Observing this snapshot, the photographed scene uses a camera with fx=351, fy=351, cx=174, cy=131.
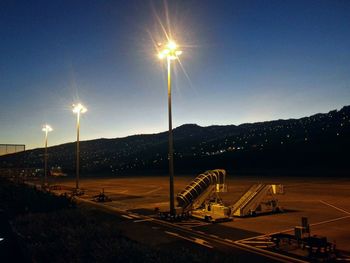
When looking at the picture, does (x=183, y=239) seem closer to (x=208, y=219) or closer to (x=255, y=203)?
(x=208, y=219)

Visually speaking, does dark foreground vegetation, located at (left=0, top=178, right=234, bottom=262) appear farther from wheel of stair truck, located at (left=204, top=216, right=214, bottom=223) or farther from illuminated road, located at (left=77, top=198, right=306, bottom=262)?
wheel of stair truck, located at (left=204, top=216, right=214, bottom=223)

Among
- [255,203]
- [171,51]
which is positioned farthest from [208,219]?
[171,51]

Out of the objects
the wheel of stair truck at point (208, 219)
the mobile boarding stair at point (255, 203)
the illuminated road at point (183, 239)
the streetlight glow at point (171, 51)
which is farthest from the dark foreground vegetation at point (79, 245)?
the streetlight glow at point (171, 51)

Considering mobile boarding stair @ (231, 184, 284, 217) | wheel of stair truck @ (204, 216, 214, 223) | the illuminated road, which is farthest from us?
mobile boarding stair @ (231, 184, 284, 217)

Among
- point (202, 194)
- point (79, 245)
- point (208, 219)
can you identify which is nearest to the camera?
point (79, 245)

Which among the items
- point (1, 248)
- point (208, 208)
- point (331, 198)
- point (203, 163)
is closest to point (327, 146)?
point (203, 163)

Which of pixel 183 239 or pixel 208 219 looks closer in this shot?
pixel 183 239

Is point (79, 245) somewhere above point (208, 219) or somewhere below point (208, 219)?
above

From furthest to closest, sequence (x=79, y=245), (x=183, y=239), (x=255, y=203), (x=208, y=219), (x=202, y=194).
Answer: (x=202, y=194) < (x=255, y=203) < (x=208, y=219) < (x=183, y=239) < (x=79, y=245)

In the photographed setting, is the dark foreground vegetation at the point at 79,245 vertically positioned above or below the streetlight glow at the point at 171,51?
below

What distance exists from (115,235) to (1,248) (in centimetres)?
535

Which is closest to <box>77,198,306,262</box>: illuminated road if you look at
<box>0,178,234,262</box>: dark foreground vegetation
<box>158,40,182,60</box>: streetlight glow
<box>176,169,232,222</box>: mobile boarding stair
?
<box>0,178,234,262</box>: dark foreground vegetation

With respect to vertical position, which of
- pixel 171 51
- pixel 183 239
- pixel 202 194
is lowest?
pixel 183 239

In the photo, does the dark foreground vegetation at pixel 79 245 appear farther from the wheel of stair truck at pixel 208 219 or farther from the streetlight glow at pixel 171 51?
the streetlight glow at pixel 171 51
